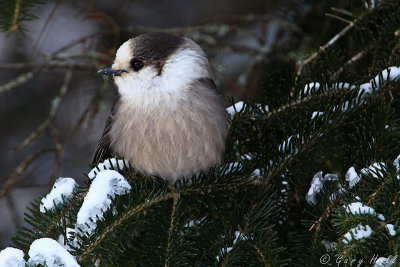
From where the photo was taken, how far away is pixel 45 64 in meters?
2.59

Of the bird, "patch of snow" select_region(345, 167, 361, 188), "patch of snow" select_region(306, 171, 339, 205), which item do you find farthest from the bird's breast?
"patch of snow" select_region(345, 167, 361, 188)

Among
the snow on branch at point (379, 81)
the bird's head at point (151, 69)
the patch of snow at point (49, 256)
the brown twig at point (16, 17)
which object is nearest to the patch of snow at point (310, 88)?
the snow on branch at point (379, 81)

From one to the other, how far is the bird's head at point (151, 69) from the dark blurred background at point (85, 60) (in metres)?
0.35

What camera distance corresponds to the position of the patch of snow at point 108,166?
160 cm

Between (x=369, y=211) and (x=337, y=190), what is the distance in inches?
Answer: 9.4

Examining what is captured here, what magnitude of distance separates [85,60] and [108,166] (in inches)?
53.3

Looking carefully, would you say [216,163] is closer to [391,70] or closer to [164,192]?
[164,192]

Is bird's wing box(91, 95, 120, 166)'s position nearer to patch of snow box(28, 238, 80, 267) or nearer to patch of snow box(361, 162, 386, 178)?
patch of snow box(28, 238, 80, 267)

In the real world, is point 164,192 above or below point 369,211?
below

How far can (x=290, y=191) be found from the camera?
5.54 feet

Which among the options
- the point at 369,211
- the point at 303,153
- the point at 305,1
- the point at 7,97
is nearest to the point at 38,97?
the point at 7,97

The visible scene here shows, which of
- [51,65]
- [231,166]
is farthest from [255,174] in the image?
[51,65]

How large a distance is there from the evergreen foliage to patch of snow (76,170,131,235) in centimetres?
3

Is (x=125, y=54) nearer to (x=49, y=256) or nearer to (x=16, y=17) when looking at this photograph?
(x=16, y=17)
